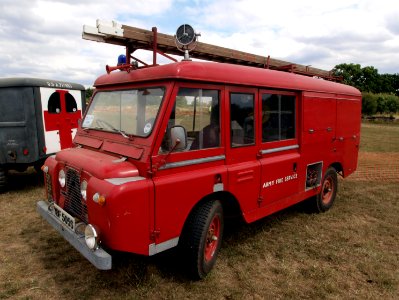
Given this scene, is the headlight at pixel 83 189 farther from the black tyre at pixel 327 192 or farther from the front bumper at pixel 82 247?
the black tyre at pixel 327 192

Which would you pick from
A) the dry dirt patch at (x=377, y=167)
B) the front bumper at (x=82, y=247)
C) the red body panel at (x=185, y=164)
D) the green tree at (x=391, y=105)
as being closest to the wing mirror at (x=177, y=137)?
the red body panel at (x=185, y=164)

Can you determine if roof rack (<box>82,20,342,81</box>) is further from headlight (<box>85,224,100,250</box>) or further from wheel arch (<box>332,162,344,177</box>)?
wheel arch (<box>332,162,344,177</box>)

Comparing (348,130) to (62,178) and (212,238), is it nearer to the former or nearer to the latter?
(212,238)

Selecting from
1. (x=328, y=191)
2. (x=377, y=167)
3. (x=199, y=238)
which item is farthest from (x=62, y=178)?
(x=377, y=167)

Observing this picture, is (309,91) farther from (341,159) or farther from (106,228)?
(106,228)

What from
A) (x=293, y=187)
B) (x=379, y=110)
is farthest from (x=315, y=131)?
(x=379, y=110)

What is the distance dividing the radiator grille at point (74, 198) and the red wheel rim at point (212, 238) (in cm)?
147

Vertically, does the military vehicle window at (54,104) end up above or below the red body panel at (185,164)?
above

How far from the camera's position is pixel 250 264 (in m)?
4.25

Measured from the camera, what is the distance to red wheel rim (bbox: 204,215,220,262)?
400 centimetres

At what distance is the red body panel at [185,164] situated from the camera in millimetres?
3109

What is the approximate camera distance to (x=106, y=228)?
9.95ft

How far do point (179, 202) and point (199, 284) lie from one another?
1.05m

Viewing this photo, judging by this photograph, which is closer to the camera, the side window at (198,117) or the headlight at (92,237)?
the headlight at (92,237)
